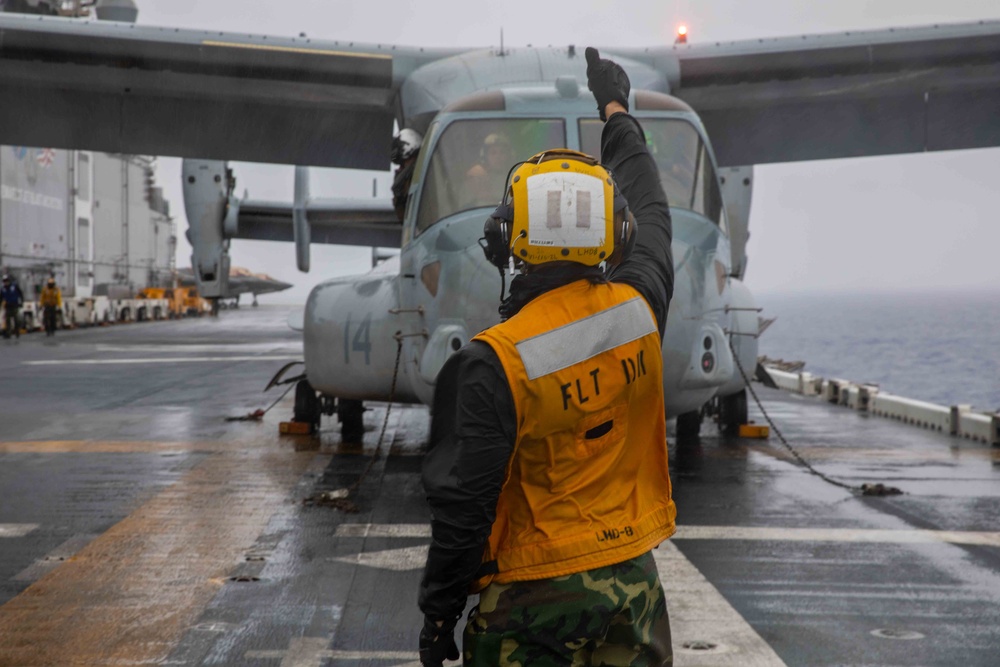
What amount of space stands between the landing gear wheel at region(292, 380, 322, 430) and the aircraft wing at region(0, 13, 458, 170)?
3.45 m

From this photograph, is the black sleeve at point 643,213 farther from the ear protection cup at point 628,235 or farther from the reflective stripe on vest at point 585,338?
the reflective stripe on vest at point 585,338

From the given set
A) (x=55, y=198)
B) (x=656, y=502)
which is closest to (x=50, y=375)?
(x=656, y=502)

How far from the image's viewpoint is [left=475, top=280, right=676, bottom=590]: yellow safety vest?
100 inches

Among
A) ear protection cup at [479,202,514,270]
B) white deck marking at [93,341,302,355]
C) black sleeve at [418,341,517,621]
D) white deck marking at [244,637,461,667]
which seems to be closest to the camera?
black sleeve at [418,341,517,621]

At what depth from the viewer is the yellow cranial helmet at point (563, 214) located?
8.76ft

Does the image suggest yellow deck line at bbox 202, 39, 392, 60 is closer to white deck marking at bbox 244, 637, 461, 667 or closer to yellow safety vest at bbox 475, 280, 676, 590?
white deck marking at bbox 244, 637, 461, 667

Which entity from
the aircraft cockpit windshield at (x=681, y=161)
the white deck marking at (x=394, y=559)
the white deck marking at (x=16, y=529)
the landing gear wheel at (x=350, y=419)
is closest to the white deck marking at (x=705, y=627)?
the white deck marking at (x=394, y=559)

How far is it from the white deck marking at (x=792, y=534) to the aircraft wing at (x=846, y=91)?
6.38m

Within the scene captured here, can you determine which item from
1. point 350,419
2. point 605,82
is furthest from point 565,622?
point 350,419

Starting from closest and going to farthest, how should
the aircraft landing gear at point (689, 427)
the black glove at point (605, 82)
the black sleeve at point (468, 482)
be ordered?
the black sleeve at point (468, 482), the black glove at point (605, 82), the aircraft landing gear at point (689, 427)

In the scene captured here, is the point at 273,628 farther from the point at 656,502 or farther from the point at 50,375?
the point at 50,375

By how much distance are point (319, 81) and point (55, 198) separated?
38.2 meters

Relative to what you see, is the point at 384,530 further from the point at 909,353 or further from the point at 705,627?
→ the point at 909,353

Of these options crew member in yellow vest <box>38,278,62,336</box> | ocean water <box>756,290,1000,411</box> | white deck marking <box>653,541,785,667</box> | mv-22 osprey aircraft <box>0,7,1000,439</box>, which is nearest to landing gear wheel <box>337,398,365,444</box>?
mv-22 osprey aircraft <box>0,7,1000,439</box>
